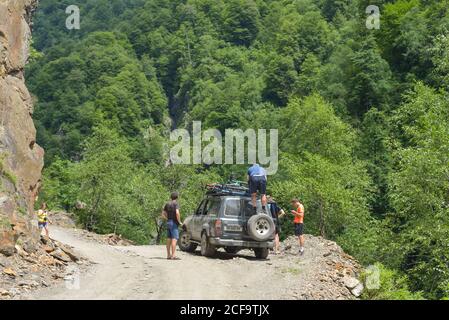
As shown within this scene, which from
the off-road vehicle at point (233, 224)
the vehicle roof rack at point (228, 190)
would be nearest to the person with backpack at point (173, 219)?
the off-road vehicle at point (233, 224)

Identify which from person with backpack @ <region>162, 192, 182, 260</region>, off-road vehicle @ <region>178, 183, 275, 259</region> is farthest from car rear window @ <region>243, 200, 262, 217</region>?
person with backpack @ <region>162, 192, 182, 260</region>

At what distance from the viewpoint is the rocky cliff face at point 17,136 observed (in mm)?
14202

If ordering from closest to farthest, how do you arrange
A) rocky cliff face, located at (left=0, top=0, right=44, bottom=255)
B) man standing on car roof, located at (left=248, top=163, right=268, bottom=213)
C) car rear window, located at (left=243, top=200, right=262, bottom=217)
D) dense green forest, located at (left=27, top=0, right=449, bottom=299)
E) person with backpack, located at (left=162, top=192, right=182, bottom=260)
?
1. rocky cliff face, located at (left=0, top=0, right=44, bottom=255)
2. person with backpack, located at (left=162, top=192, right=182, bottom=260)
3. man standing on car roof, located at (left=248, top=163, right=268, bottom=213)
4. car rear window, located at (left=243, top=200, right=262, bottom=217)
5. dense green forest, located at (left=27, top=0, right=449, bottom=299)

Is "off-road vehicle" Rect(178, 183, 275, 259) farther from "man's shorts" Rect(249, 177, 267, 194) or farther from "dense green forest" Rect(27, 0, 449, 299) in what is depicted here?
"dense green forest" Rect(27, 0, 449, 299)

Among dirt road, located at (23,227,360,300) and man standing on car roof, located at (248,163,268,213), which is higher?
man standing on car roof, located at (248,163,268,213)

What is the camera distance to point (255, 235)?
16.6 m

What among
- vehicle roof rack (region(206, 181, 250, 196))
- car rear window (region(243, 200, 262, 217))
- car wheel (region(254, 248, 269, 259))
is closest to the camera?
car rear window (region(243, 200, 262, 217))

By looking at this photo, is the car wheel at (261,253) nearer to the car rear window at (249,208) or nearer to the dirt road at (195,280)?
the dirt road at (195,280)

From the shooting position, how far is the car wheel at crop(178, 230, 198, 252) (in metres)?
19.8

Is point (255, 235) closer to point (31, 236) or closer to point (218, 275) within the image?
point (218, 275)

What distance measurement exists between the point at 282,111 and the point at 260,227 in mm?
56385

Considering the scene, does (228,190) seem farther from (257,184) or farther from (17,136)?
(17,136)

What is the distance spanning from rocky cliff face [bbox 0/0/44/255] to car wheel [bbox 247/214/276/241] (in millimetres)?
5805
